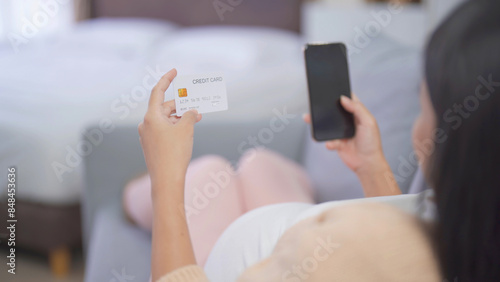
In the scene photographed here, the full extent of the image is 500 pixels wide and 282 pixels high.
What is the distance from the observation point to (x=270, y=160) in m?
1.10

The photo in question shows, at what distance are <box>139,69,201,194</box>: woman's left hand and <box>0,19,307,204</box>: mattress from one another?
0.41 metres

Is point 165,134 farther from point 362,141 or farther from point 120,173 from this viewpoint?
point 120,173

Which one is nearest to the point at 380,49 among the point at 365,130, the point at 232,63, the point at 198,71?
the point at 365,130

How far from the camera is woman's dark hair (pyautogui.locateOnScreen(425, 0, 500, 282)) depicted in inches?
18.1

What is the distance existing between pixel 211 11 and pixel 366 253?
244cm

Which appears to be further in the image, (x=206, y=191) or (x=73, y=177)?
(x=73, y=177)

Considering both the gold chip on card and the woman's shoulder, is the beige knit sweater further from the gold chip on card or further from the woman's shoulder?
the gold chip on card

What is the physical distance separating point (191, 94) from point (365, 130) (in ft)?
1.09

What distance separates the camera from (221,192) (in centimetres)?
88

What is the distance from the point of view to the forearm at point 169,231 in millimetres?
552

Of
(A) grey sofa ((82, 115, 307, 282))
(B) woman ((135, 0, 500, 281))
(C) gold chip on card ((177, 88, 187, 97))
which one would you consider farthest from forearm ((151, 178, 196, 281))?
(A) grey sofa ((82, 115, 307, 282))

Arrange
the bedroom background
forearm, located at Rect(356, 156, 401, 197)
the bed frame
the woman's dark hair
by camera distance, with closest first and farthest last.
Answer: the woman's dark hair
forearm, located at Rect(356, 156, 401, 197)
the bedroom background
the bed frame

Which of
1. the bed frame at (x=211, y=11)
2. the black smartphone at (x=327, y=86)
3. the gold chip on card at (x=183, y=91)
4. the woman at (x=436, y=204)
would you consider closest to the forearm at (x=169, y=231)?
the woman at (x=436, y=204)

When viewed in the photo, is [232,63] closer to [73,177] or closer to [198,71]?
[73,177]
